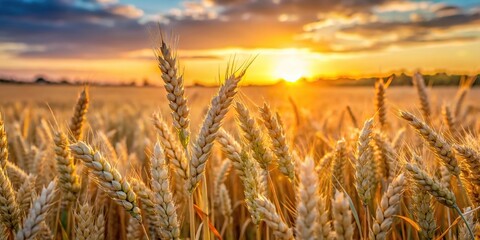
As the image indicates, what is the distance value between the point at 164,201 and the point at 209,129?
1.04 ft

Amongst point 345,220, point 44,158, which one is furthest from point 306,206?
point 44,158

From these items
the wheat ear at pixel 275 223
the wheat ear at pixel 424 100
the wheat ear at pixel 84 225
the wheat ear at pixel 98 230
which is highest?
the wheat ear at pixel 424 100

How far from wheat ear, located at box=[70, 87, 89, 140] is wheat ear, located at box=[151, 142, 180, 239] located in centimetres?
114

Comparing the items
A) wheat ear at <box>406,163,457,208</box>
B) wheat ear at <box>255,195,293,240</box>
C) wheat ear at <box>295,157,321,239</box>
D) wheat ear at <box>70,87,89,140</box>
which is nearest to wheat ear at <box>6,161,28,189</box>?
wheat ear at <box>70,87,89,140</box>

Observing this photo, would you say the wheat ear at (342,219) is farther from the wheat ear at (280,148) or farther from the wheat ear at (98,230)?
the wheat ear at (98,230)

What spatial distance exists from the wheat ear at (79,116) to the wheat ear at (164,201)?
1139 mm

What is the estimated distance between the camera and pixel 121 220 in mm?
2633

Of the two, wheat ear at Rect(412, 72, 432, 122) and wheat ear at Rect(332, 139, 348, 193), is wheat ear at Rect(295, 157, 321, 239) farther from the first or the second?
wheat ear at Rect(412, 72, 432, 122)

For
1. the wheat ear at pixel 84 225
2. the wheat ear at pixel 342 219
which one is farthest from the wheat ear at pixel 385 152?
the wheat ear at pixel 84 225

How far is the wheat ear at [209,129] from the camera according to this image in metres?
1.57

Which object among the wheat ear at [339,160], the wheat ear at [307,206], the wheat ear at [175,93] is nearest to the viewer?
the wheat ear at [307,206]

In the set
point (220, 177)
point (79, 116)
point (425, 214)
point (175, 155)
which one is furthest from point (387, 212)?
point (79, 116)

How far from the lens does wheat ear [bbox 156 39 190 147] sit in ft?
5.30

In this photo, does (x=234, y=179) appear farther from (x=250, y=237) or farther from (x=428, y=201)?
(x=428, y=201)
